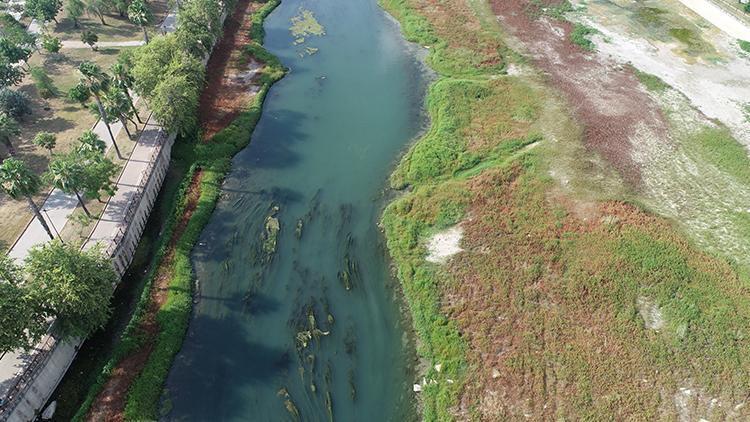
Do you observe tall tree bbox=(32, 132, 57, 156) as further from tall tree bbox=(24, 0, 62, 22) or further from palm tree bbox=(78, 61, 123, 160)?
tall tree bbox=(24, 0, 62, 22)

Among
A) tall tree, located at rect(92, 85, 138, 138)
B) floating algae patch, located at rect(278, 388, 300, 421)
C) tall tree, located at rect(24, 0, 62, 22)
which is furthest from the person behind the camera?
tall tree, located at rect(24, 0, 62, 22)

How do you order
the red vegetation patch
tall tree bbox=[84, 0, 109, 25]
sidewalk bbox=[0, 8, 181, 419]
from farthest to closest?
tall tree bbox=[84, 0, 109, 25], the red vegetation patch, sidewalk bbox=[0, 8, 181, 419]

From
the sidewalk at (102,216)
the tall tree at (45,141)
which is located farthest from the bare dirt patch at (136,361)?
the tall tree at (45,141)

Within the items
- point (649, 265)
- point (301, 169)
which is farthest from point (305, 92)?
point (649, 265)

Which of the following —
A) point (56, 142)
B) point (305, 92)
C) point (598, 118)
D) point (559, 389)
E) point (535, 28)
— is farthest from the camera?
point (535, 28)

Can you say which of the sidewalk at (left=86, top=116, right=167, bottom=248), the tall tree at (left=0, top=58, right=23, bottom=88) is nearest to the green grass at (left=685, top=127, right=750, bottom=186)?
the sidewalk at (left=86, top=116, right=167, bottom=248)

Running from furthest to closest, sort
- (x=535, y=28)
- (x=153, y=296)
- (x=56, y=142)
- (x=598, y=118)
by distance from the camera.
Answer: (x=535, y=28)
(x=598, y=118)
(x=56, y=142)
(x=153, y=296)

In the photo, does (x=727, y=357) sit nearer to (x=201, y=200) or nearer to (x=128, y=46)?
(x=201, y=200)
